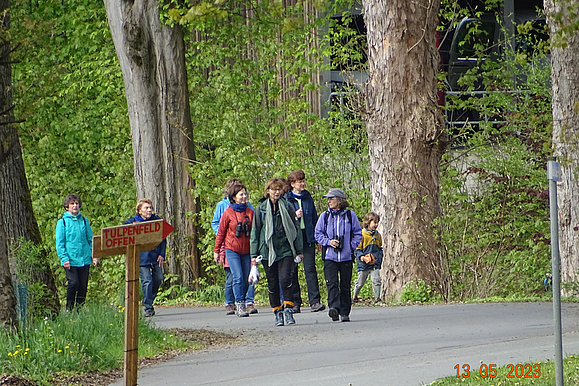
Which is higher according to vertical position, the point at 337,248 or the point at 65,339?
the point at 337,248

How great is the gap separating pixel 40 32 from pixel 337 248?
4414 millimetres

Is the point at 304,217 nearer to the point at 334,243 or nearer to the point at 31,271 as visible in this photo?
the point at 334,243

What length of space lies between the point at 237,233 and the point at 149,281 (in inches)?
55.6

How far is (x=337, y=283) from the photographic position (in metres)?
11.7

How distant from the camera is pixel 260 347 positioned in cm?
1018

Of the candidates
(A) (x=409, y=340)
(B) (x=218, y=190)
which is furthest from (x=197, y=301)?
(A) (x=409, y=340)

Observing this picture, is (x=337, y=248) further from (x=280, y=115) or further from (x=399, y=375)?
(x=280, y=115)

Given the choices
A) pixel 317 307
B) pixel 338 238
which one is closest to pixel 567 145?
pixel 317 307

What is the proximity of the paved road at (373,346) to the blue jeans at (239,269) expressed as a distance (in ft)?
1.29

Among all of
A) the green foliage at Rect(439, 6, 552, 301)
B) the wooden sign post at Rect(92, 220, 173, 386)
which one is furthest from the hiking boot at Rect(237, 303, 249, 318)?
the wooden sign post at Rect(92, 220, 173, 386)

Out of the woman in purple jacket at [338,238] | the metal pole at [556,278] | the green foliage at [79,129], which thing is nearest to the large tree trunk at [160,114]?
the green foliage at [79,129]

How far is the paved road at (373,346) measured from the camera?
8.38 m

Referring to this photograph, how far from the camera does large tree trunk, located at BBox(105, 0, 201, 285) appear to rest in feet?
57.5

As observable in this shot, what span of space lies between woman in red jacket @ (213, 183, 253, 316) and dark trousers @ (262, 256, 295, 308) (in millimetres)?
994
